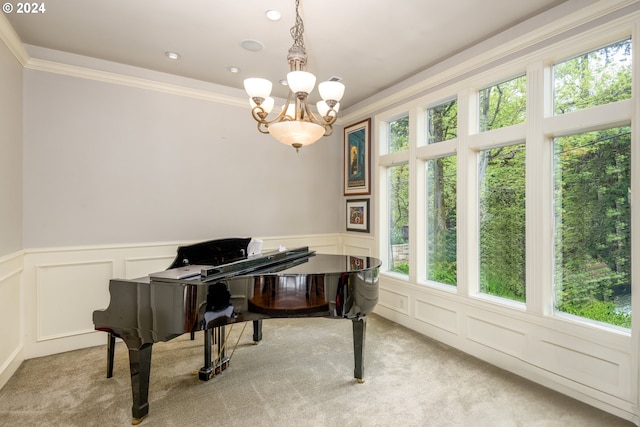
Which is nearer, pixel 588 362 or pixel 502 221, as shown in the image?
pixel 588 362

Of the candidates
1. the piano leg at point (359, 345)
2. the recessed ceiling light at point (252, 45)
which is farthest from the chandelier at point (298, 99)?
the piano leg at point (359, 345)

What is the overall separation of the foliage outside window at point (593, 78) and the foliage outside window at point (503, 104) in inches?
10.1

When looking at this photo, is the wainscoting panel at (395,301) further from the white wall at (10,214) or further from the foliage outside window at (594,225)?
the white wall at (10,214)

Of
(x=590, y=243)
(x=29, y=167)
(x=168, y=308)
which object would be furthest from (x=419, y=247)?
(x=29, y=167)

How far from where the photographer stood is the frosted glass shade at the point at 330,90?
2.12 meters

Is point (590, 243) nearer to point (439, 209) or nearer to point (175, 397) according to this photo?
point (439, 209)

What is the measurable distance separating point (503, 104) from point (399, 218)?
5.66 feet

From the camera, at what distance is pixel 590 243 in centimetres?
245

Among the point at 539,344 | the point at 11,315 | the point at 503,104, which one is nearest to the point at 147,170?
the point at 11,315

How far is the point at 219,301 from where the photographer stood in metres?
2.10

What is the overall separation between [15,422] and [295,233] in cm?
323

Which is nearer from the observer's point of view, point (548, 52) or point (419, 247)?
point (548, 52)

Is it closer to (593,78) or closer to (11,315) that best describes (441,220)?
(593,78)

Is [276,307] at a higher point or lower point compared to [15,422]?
higher
